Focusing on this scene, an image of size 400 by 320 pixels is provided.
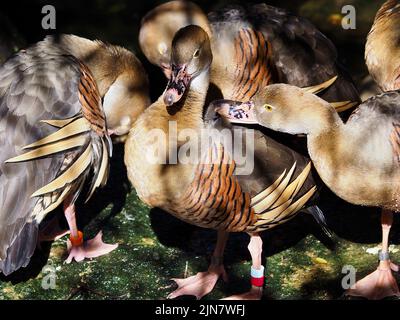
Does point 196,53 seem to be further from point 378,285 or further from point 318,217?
point 378,285

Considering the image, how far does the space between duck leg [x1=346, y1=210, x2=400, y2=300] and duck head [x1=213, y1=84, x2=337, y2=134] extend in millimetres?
914

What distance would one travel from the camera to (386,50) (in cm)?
580

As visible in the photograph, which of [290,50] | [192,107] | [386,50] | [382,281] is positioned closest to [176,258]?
[192,107]

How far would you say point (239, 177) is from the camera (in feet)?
15.5

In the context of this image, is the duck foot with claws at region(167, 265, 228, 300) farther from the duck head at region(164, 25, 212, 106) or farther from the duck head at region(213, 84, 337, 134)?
the duck head at region(164, 25, 212, 106)

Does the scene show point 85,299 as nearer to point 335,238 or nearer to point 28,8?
point 335,238

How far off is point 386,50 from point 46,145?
2527 mm

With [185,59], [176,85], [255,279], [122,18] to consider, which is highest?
[185,59]

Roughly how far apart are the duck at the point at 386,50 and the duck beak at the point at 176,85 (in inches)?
67.1

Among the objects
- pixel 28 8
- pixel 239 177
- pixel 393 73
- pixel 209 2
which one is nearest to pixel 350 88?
pixel 393 73

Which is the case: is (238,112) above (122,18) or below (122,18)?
above

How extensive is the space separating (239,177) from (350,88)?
1.53m

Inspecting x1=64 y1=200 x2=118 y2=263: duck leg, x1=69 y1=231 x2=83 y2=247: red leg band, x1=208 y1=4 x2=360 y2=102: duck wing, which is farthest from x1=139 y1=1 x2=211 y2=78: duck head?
x1=69 y1=231 x2=83 y2=247: red leg band

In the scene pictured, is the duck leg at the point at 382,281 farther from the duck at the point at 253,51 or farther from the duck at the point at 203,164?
the duck at the point at 253,51
